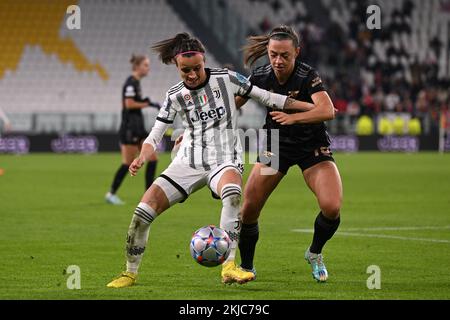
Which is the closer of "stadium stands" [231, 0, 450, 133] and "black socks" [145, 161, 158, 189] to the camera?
"black socks" [145, 161, 158, 189]

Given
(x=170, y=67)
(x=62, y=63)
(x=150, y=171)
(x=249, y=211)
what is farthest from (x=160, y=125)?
(x=62, y=63)

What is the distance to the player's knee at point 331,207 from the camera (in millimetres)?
8336

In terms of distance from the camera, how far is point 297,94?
8.40 metres

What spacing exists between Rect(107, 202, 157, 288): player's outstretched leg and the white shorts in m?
0.24

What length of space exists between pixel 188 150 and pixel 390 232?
191 inches

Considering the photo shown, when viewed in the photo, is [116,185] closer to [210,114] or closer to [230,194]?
[210,114]

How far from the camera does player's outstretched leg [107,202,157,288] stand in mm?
7914

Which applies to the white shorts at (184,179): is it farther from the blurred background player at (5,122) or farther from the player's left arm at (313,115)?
the blurred background player at (5,122)

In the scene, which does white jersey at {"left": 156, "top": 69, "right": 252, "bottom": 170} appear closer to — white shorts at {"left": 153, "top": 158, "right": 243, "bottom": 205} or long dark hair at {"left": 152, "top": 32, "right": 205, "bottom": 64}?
white shorts at {"left": 153, "top": 158, "right": 243, "bottom": 205}

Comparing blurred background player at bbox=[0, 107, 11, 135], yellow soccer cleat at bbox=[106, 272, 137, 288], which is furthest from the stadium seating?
yellow soccer cleat at bbox=[106, 272, 137, 288]

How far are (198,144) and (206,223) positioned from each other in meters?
5.32

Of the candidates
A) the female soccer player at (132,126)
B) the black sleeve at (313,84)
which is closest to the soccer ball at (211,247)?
the black sleeve at (313,84)

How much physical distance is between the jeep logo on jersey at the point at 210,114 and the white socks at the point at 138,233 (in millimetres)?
883
